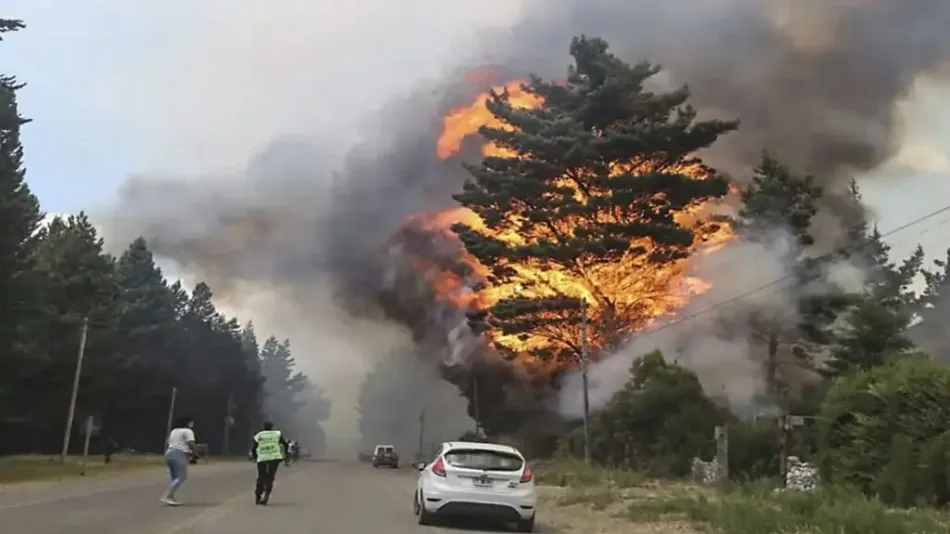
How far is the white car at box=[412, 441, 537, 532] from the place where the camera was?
16.7 meters

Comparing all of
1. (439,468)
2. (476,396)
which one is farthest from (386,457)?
(439,468)

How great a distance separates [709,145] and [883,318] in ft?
54.6

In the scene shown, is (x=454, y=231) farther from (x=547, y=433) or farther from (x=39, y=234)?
(x=39, y=234)

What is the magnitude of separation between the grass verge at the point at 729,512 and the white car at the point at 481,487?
50.6 inches

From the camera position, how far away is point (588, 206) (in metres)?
51.3

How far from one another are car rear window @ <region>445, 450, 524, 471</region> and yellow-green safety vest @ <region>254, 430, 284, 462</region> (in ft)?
13.3

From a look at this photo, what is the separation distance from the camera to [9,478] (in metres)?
31.7

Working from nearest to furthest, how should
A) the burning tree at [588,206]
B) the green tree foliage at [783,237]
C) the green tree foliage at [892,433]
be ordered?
the green tree foliage at [892,433] → the green tree foliage at [783,237] → the burning tree at [588,206]

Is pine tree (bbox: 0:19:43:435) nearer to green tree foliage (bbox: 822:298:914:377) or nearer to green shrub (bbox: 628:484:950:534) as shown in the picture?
green shrub (bbox: 628:484:950:534)

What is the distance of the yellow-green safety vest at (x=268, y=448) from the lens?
64.0 feet

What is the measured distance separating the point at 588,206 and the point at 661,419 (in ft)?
54.8

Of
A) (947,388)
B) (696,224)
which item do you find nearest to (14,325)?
(696,224)

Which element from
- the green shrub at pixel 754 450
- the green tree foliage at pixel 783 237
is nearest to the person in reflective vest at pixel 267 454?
the green shrub at pixel 754 450

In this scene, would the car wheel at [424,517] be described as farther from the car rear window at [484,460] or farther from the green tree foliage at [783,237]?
the green tree foliage at [783,237]
